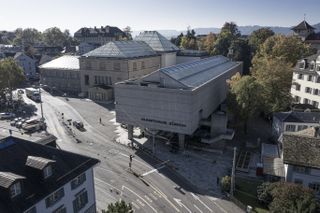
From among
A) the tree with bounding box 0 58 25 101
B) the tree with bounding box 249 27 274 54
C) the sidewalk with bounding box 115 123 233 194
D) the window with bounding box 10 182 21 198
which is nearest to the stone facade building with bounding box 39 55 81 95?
the tree with bounding box 0 58 25 101

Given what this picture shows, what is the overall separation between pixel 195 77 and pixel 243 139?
2028cm

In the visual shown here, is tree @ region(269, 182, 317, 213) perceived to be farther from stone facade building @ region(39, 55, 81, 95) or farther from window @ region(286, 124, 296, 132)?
stone facade building @ region(39, 55, 81, 95)

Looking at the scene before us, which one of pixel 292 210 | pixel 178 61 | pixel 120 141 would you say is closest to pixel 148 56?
pixel 178 61

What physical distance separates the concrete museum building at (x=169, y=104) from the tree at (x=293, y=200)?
2430 cm

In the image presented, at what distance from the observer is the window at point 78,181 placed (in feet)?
113

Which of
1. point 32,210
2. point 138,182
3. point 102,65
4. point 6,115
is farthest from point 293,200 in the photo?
point 102,65

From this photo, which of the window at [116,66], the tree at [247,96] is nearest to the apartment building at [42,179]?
the tree at [247,96]

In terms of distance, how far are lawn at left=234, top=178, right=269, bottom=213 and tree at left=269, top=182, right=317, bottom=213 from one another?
5310mm

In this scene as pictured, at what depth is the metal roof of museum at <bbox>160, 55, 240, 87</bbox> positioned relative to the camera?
6788cm

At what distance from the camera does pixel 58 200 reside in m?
32.3

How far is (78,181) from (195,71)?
5264cm

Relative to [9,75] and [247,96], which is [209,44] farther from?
[9,75]

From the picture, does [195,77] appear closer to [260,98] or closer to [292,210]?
[260,98]

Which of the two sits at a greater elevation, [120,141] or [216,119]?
[216,119]
